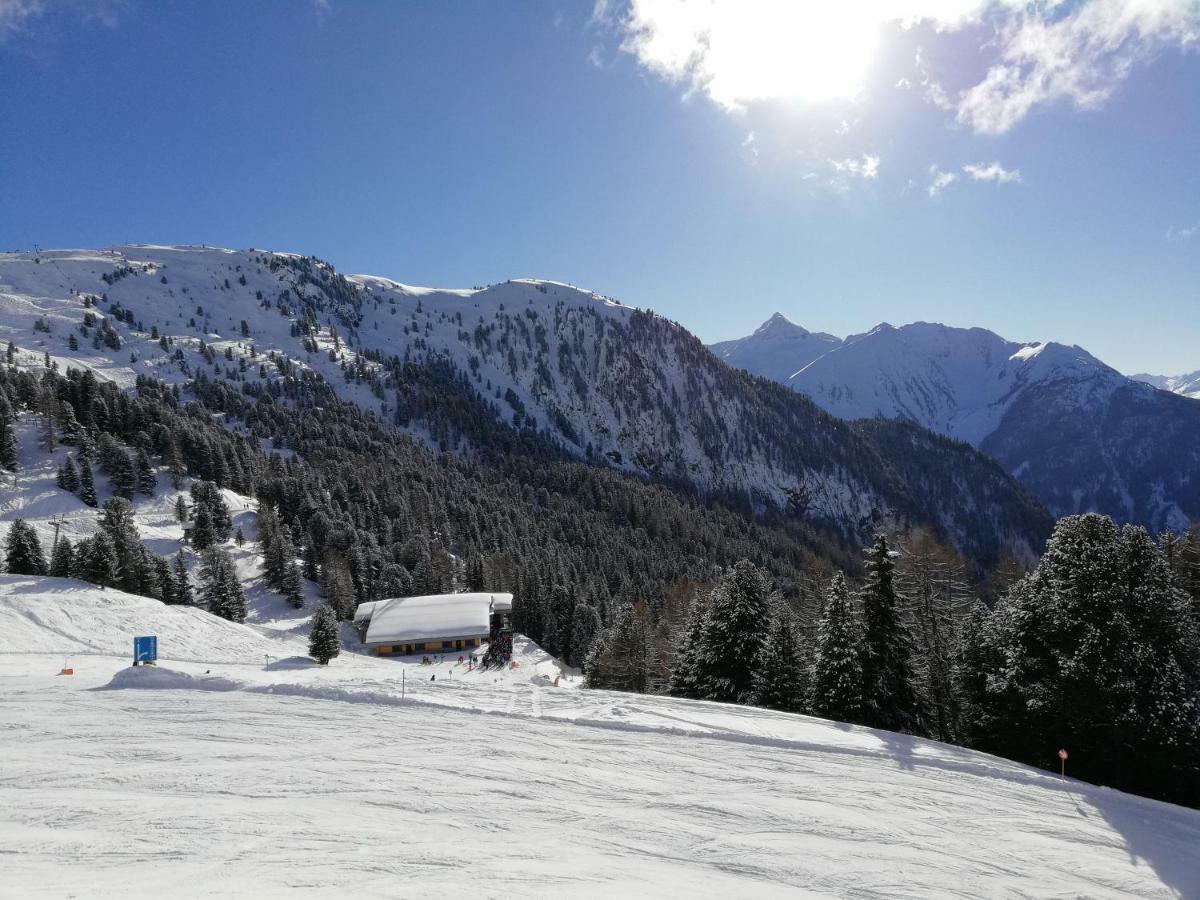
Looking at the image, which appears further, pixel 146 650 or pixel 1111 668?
pixel 146 650

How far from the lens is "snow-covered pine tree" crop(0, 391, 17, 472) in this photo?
65562mm

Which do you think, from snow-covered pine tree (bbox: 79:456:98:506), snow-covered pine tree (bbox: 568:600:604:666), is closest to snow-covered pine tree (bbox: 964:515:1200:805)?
snow-covered pine tree (bbox: 568:600:604:666)

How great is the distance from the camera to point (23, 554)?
41969mm

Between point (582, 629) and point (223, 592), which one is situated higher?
point (223, 592)

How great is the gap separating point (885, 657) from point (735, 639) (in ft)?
22.2

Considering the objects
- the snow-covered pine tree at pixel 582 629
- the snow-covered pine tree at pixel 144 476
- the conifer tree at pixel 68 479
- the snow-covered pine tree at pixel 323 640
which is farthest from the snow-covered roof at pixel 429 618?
the conifer tree at pixel 68 479

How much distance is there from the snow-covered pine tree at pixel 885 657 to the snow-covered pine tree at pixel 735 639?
17.0 ft

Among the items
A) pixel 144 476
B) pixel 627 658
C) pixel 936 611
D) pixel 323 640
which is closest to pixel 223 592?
pixel 323 640

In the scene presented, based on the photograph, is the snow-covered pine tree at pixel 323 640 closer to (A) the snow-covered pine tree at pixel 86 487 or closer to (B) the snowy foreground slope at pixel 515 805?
(B) the snowy foreground slope at pixel 515 805

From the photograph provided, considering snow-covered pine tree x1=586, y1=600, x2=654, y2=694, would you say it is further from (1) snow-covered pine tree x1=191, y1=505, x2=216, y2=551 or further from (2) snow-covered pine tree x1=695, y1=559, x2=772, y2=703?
(1) snow-covered pine tree x1=191, y1=505, x2=216, y2=551

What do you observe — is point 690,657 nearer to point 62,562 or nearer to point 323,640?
point 323,640

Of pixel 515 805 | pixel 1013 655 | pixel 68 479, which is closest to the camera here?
pixel 515 805

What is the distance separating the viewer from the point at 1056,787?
14.7 metres

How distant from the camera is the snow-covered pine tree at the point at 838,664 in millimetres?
22094
